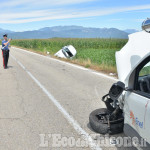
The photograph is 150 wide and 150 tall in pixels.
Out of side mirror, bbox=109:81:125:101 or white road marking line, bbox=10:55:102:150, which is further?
white road marking line, bbox=10:55:102:150

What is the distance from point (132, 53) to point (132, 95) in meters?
0.93

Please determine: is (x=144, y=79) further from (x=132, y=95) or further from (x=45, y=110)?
(x=45, y=110)

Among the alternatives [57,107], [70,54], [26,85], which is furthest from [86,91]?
[70,54]

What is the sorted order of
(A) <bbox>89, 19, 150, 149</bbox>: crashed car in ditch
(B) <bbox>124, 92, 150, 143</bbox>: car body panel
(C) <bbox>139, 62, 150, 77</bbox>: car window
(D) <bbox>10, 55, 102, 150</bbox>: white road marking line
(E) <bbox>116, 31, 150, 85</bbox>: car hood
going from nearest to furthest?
(B) <bbox>124, 92, 150, 143</bbox>: car body panel, (A) <bbox>89, 19, 150, 149</bbox>: crashed car in ditch, (C) <bbox>139, 62, 150, 77</bbox>: car window, (E) <bbox>116, 31, 150, 85</bbox>: car hood, (D) <bbox>10, 55, 102, 150</bbox>: white road marking line

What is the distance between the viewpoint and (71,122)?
16.7ft

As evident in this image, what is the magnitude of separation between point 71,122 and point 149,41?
8.22 ft

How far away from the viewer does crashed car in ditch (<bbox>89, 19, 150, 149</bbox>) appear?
9.73 ft

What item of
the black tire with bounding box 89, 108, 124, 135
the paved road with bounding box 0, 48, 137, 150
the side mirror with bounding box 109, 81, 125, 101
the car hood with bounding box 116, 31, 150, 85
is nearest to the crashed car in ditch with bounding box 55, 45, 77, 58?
the paved road with bounding box 0, 48, 137, 150

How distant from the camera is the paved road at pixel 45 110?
428cm

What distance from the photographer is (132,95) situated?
3234 mm

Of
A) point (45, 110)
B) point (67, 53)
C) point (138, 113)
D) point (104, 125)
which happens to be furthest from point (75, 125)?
point (67, 53)

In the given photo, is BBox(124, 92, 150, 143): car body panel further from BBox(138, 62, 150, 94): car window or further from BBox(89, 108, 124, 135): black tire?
BBox(89, 108, 124, 135): black tire

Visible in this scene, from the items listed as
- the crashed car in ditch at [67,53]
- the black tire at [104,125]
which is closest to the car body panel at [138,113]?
the black tire at [104,125]

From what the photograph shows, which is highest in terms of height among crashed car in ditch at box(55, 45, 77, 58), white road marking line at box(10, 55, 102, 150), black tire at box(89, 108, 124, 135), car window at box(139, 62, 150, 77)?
car window at box(139, 62, 150, 77)
